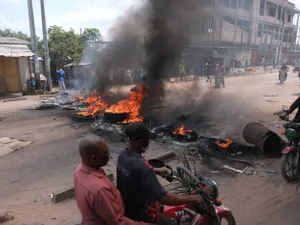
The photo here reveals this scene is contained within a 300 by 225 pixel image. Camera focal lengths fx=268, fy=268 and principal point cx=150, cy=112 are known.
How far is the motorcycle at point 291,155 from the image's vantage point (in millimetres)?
4750

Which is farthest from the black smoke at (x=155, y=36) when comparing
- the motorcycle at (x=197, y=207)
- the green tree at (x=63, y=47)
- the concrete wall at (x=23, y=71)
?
the green tree at (x=63, y=47)

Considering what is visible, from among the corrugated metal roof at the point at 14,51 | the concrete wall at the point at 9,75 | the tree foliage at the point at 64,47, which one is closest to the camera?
the corrugated metal roof at the point at 14,51

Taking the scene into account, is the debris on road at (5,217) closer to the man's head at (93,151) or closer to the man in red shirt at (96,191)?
the man in red shirt at (96,191)

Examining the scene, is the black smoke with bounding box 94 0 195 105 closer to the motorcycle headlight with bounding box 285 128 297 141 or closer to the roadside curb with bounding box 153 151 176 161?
the roadside curb with bounding box 153 151 176 161

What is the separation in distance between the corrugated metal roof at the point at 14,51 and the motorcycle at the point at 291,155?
1617 cm

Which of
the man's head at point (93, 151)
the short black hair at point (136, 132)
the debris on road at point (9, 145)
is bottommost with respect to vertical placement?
the debris on road at point (9, 145)

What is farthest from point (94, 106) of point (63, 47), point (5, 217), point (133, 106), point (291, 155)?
point (63, 47)

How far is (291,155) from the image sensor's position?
4.96 metres

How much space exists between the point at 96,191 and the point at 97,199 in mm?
52

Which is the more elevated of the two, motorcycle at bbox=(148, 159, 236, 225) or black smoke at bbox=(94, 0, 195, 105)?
black smoke at bbox=(94, 0, 195, 105)

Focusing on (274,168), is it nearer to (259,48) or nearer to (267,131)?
(267,131)

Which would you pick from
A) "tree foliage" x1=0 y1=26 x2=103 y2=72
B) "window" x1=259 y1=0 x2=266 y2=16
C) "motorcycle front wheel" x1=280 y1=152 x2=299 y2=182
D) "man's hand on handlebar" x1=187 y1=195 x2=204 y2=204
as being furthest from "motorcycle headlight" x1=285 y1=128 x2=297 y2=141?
"window" x1=259 y1=0 x2=266 y2=16

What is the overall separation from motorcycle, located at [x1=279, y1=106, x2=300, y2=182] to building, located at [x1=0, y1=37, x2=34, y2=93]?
16383 millimetres

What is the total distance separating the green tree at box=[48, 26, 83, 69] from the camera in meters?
23.4
